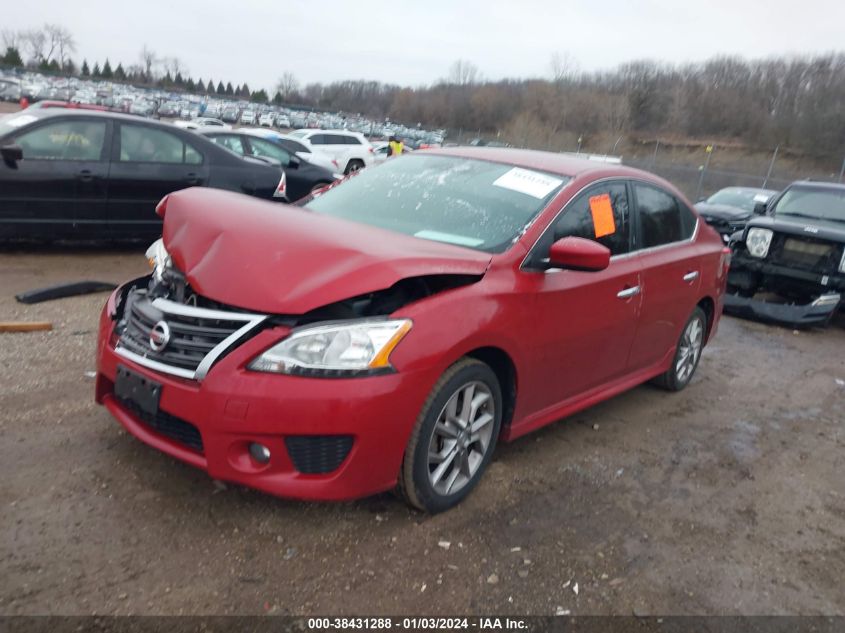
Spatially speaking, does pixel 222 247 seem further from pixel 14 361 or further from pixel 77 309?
pixel 77 309

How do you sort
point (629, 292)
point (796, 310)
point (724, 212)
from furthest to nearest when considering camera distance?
1. point (724, 212)
2. point (796, 310)
3. point (629, 292)

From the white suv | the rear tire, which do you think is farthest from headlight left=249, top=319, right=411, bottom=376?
the white suv

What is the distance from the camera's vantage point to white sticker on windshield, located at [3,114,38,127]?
22.2ft

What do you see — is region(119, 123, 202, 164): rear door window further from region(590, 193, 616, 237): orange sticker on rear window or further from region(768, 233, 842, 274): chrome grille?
region(768, 233, 842, 274): chrome grille

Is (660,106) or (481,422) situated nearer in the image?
(481,422)

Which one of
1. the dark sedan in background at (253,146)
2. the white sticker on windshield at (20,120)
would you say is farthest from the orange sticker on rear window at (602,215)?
the dark sedan in background at (253,146)

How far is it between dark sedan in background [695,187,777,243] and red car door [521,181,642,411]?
278 inches

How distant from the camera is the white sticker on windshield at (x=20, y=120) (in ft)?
22.2

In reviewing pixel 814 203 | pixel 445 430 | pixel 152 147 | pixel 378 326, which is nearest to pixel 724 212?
pixel 814 203

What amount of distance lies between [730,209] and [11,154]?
1147 cm

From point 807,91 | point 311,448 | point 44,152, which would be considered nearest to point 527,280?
point 311,448

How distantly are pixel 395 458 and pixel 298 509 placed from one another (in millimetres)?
568

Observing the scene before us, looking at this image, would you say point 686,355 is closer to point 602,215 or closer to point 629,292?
point 629,292

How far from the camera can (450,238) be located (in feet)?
11.4
